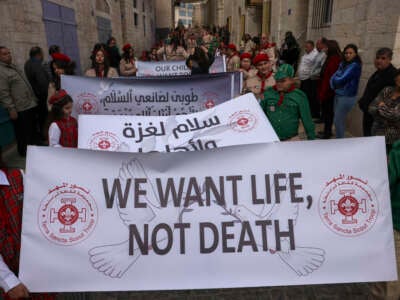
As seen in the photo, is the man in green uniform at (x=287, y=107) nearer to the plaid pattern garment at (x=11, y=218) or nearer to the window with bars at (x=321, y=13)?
the plaid pattern garment at (x=11, y=218)

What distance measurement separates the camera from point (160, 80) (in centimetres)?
521

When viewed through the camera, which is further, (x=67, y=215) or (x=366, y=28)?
(x=366, y=28)

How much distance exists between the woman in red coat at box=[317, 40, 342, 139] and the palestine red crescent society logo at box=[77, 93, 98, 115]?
4.54 meters

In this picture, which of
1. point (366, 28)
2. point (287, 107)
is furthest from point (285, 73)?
point (366, 28)

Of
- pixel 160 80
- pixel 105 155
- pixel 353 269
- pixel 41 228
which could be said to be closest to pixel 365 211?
pixel 353 269

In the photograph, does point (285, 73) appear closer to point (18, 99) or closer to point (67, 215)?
point (67, 215)

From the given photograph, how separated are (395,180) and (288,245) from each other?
95 cm

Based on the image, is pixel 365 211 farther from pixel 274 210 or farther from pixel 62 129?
pixel 62 129

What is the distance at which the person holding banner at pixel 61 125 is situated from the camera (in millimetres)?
3475

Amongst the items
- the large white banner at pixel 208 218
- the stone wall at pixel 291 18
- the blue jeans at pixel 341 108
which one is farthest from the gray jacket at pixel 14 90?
the stone wall at pixel 291 18

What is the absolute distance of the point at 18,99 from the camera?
5.92m

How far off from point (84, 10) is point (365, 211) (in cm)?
1373

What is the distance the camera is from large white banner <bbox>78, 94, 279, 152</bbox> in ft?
10.9

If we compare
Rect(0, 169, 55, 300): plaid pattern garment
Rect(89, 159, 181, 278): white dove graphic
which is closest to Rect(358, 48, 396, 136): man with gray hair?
Rect(89, 159, 181, 278): white dove graphic
